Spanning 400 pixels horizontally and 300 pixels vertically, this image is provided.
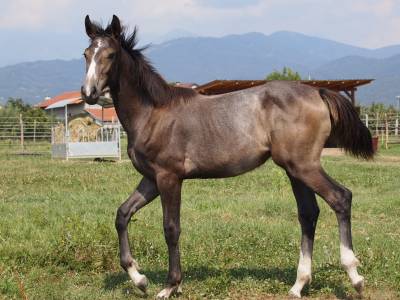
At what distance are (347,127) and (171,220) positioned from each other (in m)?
2.13

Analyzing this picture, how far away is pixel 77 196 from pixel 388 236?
6.70 meters

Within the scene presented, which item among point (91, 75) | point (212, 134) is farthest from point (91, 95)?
point (212, 134)

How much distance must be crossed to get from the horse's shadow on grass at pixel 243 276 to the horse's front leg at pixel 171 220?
0.37 m

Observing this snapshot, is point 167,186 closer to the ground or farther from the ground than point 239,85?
closer to the ground

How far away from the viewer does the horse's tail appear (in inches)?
253

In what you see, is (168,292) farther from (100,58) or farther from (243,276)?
(100,58)

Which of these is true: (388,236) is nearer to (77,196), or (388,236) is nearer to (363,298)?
(363,298)

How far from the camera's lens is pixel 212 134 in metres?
6.52

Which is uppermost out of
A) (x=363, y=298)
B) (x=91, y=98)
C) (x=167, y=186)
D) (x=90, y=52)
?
(x=90, y=52)

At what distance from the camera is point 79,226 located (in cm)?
804

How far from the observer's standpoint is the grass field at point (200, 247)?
6578 millimetres

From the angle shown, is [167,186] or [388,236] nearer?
[167,186]

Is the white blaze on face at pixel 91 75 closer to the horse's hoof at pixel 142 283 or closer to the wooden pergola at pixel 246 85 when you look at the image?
the horse's hoof at pixel 142 283

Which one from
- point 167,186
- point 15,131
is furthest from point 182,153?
point 15,131
